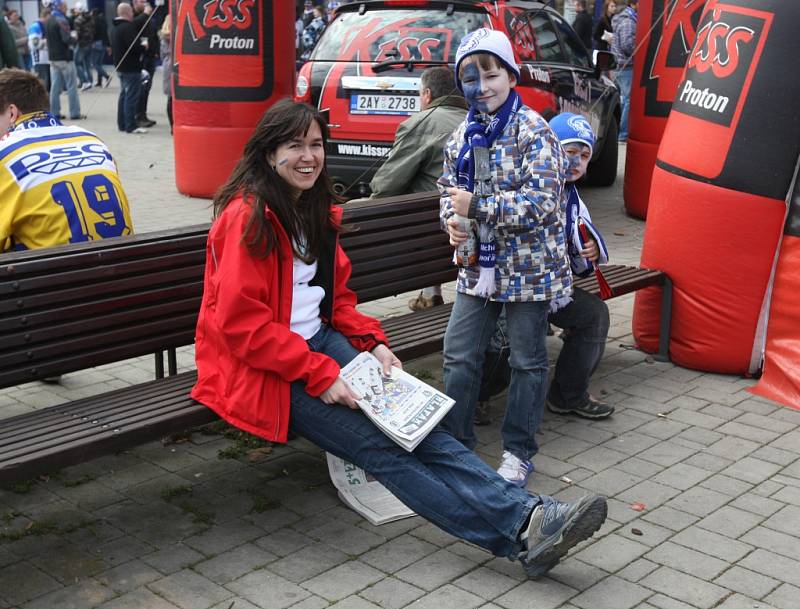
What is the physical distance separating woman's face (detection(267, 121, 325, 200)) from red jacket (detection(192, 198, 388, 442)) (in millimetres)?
186

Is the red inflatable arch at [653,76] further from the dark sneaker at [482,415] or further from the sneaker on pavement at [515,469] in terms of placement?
the sneaker on pavement at [515,469]

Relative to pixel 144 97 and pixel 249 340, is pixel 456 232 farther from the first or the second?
pixel 144 97

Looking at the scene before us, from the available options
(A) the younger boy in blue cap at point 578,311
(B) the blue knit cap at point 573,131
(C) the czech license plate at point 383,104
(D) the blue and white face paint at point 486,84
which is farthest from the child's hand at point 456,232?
(C) the czech license plate at point 383,104

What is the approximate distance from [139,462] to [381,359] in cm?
123

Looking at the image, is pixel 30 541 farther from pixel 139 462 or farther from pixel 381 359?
pixel 381 359

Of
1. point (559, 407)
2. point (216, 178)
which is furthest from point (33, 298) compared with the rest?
point (216, 178)

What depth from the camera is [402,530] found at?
12.8 feet

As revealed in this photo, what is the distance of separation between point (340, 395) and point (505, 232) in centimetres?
91

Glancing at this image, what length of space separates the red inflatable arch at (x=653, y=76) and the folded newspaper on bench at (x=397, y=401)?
19.6ft

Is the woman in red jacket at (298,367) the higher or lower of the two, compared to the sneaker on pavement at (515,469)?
higher

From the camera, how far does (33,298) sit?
12.5 ft

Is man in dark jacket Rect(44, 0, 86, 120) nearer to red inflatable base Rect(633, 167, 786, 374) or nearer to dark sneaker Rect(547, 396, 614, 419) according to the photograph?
red inflatable base Rect(633, 167, 786, 374)

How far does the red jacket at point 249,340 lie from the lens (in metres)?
3.53

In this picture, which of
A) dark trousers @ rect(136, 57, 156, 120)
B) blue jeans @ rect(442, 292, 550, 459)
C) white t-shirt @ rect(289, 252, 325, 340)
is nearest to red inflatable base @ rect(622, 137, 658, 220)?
blue jeans @ rect(442, 292, 550, 459)
